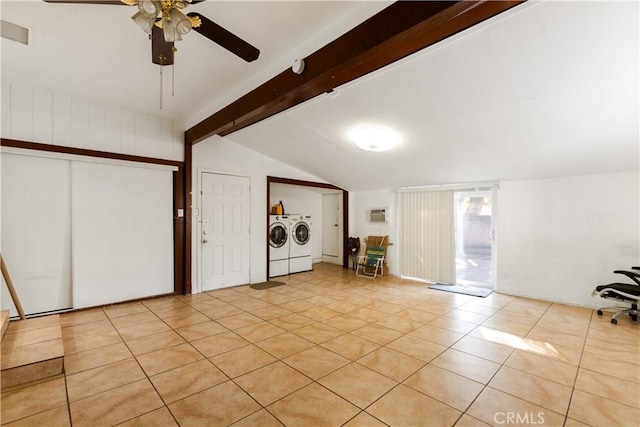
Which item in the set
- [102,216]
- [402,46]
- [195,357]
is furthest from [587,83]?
[102,216]

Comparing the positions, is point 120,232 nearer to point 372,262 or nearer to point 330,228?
point 372,262

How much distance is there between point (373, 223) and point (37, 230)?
587cm

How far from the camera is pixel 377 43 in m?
1.98

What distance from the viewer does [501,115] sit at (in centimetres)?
321

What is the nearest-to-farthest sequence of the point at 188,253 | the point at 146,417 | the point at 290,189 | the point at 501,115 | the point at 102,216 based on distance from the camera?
1. the point at 146,417
2. the point at 501,115
3. the point at 102,216
4. the point at 188,253
5. the point at 290,189

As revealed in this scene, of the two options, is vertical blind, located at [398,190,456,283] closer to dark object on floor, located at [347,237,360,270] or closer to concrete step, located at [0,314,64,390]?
dark object on floor, located at [347,237,360,270]

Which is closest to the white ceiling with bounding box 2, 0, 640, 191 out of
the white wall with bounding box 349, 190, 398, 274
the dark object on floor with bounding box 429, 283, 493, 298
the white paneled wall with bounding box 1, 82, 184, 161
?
the white paneled wall with bounding box 1, 82, 184, 161

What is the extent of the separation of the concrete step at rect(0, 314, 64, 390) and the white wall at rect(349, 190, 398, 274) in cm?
564

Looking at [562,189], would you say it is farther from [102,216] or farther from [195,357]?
[102,216]

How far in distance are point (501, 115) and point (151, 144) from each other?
4896 mm

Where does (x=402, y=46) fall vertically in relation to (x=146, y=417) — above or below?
above

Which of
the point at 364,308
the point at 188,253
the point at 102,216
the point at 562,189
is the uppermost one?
the point at 562,189

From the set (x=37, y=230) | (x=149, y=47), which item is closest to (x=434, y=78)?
(x=149, y=47)

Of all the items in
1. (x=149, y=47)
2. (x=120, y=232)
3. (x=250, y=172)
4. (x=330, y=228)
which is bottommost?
(x=330, y=228)
